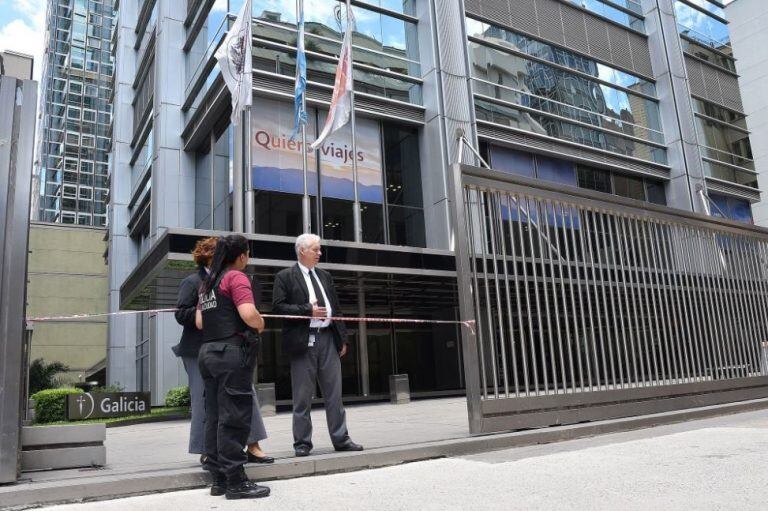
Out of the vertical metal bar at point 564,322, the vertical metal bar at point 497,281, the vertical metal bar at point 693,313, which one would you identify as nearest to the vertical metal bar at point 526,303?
the vertical metal bar at point 497,281

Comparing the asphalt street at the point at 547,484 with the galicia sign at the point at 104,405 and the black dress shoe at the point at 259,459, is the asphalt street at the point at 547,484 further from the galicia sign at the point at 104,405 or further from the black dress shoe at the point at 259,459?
the galicia sign at the point at 104,405

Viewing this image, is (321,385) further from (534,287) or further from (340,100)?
(340,100)

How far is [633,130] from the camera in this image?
25.3 m

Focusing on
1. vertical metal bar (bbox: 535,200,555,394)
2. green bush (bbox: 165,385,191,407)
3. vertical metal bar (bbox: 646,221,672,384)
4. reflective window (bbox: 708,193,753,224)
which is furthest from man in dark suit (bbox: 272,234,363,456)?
reflective window (bbox: 708,193,753,224)

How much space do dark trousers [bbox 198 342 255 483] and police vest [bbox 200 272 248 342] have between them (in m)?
0.07

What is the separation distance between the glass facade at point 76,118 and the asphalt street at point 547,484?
96.2m

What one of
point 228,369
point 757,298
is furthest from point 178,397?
point 228,369

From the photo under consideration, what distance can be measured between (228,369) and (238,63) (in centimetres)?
1188

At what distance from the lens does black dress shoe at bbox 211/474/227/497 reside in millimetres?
4277

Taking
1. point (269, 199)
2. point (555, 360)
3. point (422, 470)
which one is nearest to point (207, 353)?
point (422, 470)

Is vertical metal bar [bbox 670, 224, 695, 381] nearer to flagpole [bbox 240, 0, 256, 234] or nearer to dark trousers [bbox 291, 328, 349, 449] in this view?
dark trousers [bbox 291, 328, 349, 449]

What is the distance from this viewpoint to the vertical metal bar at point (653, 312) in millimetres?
8620

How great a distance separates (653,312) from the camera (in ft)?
28.8

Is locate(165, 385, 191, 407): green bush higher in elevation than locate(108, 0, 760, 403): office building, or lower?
lower
